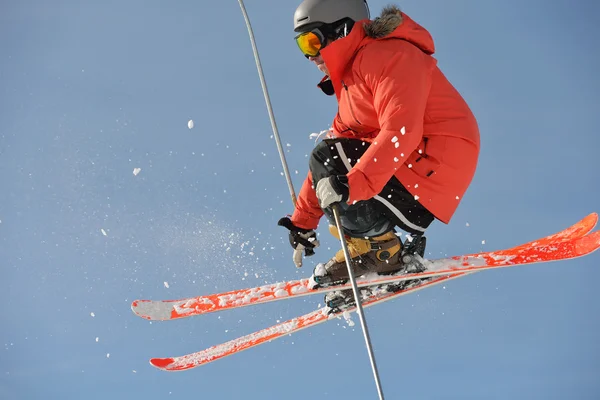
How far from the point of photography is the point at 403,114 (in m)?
3.76

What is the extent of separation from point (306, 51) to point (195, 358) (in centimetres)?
291

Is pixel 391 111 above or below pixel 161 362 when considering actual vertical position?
above

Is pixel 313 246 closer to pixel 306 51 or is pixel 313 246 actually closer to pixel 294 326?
pixel 294 326

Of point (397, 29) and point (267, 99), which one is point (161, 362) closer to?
point (267, 99)

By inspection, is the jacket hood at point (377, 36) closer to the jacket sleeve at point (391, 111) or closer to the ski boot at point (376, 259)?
the jacket sleeve at point (391, 111)

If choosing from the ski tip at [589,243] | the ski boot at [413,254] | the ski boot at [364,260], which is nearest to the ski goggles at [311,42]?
the ski boot at [364,260]

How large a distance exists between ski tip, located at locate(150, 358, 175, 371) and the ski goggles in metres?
3.03

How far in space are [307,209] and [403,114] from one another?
128 centimetres

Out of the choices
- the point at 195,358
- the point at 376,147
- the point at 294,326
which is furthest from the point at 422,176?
the point at 195,358

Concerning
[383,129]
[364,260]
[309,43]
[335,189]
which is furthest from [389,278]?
[309,43]

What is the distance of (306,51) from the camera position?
438 centimetres

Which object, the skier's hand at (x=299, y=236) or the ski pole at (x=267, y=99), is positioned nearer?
the ski pole at (x=267, y=99)

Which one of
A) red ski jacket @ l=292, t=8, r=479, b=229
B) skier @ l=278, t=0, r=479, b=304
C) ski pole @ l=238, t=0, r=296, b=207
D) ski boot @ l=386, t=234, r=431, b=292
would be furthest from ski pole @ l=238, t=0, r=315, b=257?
ski boot @ l=386, t=234, r=431, b=292

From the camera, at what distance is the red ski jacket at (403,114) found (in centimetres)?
378
